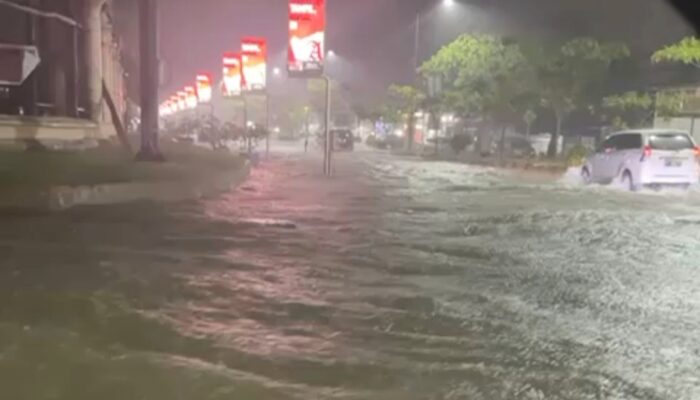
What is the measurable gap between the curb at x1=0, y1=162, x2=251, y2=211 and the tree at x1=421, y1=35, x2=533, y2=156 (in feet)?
78.1

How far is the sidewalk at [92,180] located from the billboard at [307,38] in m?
4.62

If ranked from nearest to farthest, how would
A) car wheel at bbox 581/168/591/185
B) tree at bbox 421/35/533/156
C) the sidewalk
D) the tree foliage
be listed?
the sidewalk
car wheel at bbox 581/168/591/185
tree at bbox 421/35/533/156
the tree foliage

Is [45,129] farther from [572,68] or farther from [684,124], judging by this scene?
[572,68]

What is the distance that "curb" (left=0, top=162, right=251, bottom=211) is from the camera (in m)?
11.8

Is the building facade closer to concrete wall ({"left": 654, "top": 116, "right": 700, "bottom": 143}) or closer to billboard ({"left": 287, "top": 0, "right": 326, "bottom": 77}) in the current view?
billboard ({"left": 287, "top": 0, "right": 326, "bottom": 77})

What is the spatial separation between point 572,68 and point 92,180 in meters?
26.1

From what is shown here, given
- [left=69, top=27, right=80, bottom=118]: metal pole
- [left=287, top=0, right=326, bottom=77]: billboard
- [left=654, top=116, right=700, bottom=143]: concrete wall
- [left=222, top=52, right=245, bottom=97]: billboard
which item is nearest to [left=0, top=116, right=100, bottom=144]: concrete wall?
[left=69, top=27, right=80, bottom=118]: metal pole

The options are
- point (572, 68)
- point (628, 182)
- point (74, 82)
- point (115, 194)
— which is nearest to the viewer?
Result: point (115, 194)

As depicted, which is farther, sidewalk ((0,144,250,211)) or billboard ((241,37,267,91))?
billboard ((241,37,267,91))

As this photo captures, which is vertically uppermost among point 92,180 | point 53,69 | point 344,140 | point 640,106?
point 53,69

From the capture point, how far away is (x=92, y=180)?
14.6 m

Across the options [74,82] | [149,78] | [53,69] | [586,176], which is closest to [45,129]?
[149,78]

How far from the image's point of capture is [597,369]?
5.10 metres

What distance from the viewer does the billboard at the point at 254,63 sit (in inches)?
1415
